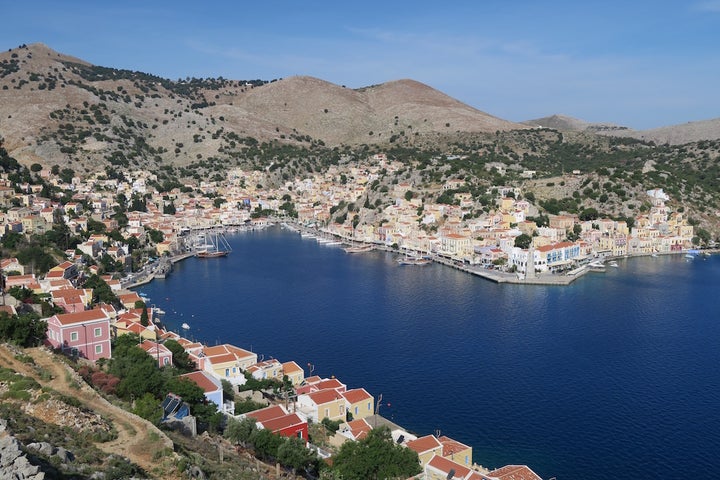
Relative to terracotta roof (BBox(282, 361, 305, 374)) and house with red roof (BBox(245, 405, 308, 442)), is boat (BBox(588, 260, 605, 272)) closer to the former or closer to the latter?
terracotta roof (BBox(282, 361, 305, 374))

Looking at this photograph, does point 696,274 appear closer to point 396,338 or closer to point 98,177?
point 396,338

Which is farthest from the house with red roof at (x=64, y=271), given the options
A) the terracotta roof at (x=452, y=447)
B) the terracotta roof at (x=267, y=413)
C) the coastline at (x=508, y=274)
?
the terracotta roof at (x=452, y=447)

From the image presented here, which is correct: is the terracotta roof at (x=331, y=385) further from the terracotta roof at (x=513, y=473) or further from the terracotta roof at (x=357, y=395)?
the terracotta roof at (x=513, y=473)

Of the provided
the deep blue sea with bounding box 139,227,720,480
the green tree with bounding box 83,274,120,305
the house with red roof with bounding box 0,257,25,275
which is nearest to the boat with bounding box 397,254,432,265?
the deep blue sea with bounding box 139,227,720,480

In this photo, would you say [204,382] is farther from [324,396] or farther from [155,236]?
[155,236]

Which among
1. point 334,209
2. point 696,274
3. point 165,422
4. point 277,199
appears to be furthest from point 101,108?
point 165,422

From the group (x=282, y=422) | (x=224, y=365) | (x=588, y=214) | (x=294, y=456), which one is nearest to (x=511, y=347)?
(x=224, y=365)
